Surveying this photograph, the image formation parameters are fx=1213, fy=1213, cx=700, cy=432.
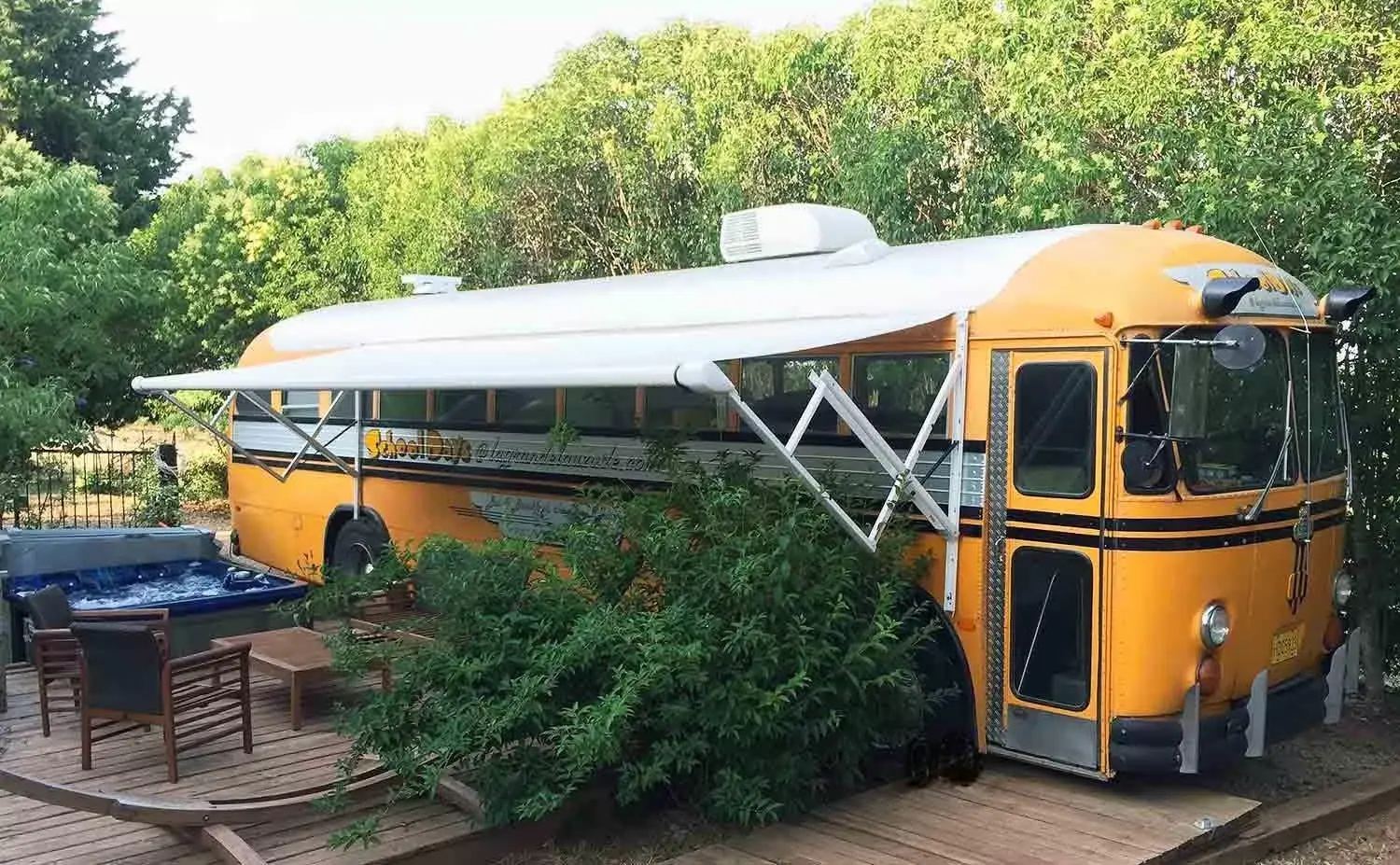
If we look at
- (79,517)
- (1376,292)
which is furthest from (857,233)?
(79,517)

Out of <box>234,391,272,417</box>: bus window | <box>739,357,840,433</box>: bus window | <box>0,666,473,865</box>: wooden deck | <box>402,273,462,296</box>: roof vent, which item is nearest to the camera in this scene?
<box>0,666,473,865</box>: wooden deck

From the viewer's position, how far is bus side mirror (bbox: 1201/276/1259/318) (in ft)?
17.1

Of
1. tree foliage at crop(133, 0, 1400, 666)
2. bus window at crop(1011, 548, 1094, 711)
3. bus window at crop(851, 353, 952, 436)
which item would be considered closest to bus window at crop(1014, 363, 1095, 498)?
bus window at crop(1011, 548, 1094, 711)

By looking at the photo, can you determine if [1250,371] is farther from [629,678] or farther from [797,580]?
[629,678]

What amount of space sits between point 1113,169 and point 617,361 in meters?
5.62

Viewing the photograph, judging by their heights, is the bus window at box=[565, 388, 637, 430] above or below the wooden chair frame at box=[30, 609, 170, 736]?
above

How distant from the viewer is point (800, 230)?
728cm

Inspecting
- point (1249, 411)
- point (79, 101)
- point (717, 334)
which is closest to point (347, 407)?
point (717, 334)

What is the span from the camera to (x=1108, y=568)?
519 centimetres

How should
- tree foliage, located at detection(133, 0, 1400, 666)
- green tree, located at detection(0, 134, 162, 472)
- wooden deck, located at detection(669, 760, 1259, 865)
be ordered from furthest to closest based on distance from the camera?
green tree, located at detection(0, 134, 162, 472) < tree foliage, located at detection(133, 0, 1400, 666) < wooden deck, located at detection(669, 760, 1259, 865)

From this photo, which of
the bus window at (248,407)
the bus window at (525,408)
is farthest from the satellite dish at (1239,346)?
the bus window at (248,407)

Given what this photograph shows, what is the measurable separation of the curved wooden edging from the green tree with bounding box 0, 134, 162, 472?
21.6ft

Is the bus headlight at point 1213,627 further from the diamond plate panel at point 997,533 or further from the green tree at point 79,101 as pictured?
the green tree at point 79,101

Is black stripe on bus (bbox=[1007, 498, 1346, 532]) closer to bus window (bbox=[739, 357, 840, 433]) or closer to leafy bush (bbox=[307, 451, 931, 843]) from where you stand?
leafy bush (bbox=[307, 451, 931, 843])
